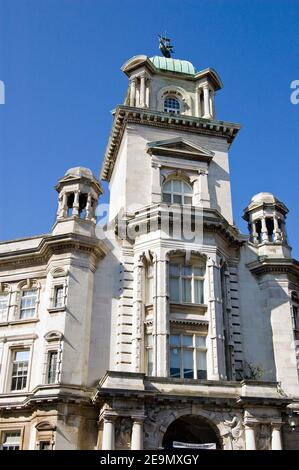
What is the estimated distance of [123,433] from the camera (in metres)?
28.8

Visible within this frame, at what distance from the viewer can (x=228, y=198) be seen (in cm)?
4203

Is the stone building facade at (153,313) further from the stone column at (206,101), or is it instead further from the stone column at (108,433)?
the stone column at (206,101)

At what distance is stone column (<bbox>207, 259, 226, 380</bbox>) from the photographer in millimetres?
33344

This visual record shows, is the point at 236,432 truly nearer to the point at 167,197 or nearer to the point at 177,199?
the point at 177,199

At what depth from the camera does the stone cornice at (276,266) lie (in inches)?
1516

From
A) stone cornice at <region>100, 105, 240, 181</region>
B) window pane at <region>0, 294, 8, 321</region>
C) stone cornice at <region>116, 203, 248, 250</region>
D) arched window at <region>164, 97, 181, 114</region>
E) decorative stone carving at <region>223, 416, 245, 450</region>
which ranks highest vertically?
arched window at <region>164, 97, 181, 114</region>

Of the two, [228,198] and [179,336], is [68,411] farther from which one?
[228,198]

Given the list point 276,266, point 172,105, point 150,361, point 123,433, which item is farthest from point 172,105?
point 123,433

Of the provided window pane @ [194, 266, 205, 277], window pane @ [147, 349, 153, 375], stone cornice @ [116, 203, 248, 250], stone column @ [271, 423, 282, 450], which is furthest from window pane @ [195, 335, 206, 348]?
stone cornice @ [116, 203, 248, 250]

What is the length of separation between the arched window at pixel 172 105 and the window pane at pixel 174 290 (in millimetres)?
15704

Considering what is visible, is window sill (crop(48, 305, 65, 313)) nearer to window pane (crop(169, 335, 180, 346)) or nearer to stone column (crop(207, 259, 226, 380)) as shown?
window pane (crop(169, 335, 180, 346))

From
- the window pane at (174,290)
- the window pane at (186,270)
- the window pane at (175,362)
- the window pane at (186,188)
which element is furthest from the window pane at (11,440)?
the window pane at (186,188)

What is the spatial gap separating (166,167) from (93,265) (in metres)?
9.51

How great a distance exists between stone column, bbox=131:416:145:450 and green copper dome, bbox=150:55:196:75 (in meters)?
29.2
